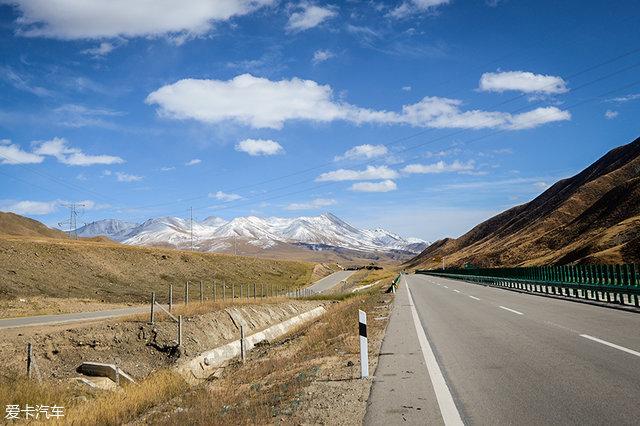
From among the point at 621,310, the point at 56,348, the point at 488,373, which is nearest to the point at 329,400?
the point at 488,373

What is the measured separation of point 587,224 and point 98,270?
A: 299 feet

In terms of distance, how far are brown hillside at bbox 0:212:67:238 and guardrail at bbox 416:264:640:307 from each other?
144309 mm

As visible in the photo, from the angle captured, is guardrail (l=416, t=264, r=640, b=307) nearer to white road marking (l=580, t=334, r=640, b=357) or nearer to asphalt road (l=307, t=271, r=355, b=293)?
white road marking (l=580, t=334, r=640, b=357)

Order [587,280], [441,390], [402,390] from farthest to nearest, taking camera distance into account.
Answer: [587,280], [402,390], [441,390]

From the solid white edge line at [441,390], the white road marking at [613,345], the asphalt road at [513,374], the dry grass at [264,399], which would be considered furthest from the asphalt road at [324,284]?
the solid white edge line at [441,390]

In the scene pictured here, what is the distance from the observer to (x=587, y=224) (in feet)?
341

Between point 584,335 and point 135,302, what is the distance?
139 ft

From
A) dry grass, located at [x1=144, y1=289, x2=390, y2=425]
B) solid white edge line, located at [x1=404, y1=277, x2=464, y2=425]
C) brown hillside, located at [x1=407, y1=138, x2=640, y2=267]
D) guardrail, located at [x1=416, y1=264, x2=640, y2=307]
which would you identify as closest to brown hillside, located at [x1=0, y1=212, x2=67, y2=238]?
brown hillside, located at [x1=407, y1=138, x2=640, y2=267]

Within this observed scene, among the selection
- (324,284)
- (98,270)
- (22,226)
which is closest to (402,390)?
(98,270)

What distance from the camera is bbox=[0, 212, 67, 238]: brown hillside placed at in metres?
152

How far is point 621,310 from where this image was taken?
59.4ft

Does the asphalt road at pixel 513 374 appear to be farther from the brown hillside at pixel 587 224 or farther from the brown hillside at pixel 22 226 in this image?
the brown hillside at pixel 22 226

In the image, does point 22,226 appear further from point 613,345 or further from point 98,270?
point 613,345

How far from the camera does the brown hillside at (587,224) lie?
7450 centimetres
